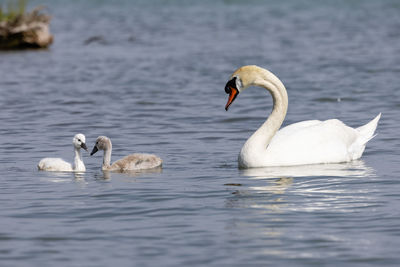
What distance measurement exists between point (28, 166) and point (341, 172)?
157 inches

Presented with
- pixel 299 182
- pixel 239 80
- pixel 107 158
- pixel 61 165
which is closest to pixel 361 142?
pixel 239 80

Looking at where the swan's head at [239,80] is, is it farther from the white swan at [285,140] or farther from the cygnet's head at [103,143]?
the cygnet's head at [103,143]

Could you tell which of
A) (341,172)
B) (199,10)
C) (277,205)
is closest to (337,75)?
(341,172)

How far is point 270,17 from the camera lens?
45031mm

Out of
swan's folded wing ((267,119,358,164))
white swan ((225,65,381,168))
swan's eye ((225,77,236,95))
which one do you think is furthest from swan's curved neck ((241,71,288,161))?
swan's eye ((225,77,236,95))

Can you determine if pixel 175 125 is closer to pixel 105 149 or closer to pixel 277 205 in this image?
pixel 105 149

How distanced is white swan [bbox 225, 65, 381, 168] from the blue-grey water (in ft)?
0.75

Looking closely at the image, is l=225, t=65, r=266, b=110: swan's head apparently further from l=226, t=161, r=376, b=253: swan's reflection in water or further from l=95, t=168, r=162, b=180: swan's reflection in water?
l=95, t=168, r=162, b=180: swan's reflection in water

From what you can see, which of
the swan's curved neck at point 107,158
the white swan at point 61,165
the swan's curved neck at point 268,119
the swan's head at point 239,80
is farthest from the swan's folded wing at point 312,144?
the white swan at point 61,165

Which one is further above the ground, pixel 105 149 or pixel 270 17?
pixel 270 17

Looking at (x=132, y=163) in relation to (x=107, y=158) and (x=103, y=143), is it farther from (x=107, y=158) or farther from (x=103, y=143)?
(x=103, y=143)

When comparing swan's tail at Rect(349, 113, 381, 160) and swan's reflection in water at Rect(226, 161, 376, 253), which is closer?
swan's reflection in water at Rect(226, 161, 376, 253)

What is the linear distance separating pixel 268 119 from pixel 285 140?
1.64ft

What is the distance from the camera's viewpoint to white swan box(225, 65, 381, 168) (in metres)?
12.0
